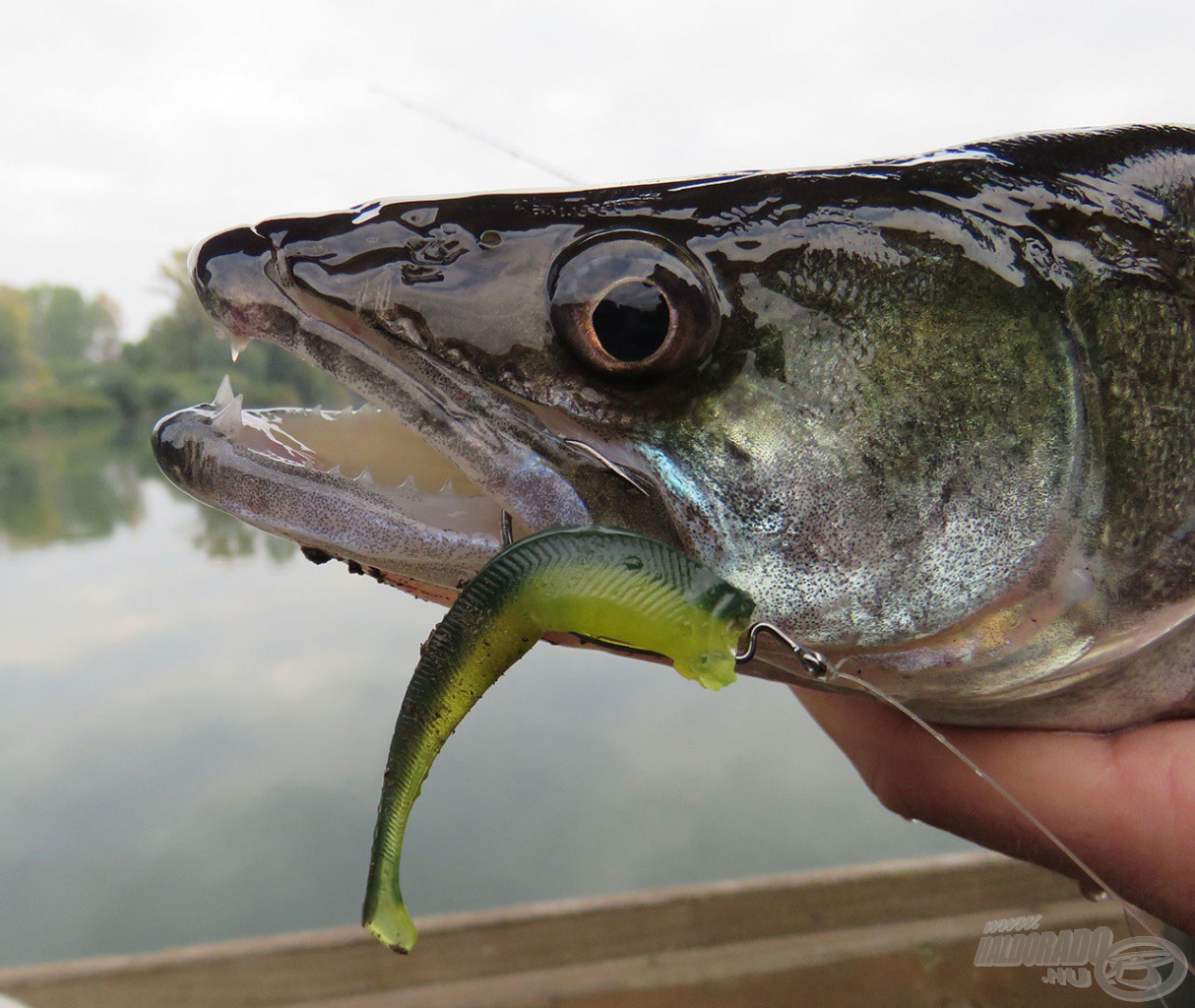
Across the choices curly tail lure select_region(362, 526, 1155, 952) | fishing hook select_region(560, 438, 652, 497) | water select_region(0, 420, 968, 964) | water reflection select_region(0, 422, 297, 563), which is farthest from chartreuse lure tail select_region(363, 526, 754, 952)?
water reflection select_region(0, 422, 297, 563)

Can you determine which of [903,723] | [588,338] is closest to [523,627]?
[588,338]

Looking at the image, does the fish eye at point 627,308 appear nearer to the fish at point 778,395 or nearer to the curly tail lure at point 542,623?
the fish at point 778,395

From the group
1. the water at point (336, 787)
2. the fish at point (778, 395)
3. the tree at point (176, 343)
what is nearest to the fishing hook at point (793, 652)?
the fish at point (778, 395)

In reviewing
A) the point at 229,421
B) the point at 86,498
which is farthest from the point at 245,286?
the point at 86,498

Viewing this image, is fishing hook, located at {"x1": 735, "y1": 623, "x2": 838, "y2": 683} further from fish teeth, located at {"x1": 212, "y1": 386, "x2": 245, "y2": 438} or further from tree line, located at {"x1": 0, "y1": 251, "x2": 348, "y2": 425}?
tree line, located at {"x1": 0, "y1": 251, "x2": 348, "y2": 425}

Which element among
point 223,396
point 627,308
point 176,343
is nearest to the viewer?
point 627,308

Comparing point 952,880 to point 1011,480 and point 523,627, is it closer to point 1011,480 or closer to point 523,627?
point 1011,480

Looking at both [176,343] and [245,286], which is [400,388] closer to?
[245,286]

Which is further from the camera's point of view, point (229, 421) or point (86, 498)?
point (86, 498)
